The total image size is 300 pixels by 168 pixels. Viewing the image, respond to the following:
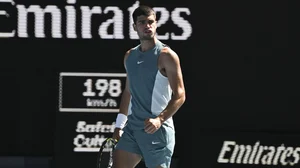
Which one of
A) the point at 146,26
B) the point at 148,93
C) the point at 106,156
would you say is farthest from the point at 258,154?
the point at 146,26

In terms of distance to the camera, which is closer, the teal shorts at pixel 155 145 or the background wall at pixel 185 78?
the teal shorts at pixel 155 145

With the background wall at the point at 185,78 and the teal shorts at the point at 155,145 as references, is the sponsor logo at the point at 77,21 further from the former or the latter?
the teal shorts at the point at 155,145

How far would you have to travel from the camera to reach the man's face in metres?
5.50

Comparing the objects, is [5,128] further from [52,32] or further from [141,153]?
[141,153]

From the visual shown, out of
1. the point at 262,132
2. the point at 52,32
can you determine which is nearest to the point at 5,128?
the point at 52,32

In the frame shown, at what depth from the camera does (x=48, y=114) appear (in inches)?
306

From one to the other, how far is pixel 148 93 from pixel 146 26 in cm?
42

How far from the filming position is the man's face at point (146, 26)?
18.1ft

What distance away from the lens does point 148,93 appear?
557 centimetres

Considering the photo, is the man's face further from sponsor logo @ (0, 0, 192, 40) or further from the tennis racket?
sponsor logo @ (0, 0, 192, 40)

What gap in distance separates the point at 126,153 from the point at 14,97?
234 cm

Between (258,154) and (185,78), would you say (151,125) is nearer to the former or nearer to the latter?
(185,78)

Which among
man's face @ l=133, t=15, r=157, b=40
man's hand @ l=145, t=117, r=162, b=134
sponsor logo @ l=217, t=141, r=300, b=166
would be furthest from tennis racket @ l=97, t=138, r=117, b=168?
sponsor logo @ l=217, t=141, r=300, b=166

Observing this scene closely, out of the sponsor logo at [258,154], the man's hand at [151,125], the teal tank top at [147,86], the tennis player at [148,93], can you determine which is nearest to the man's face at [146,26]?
the tennis player at [148,93]
